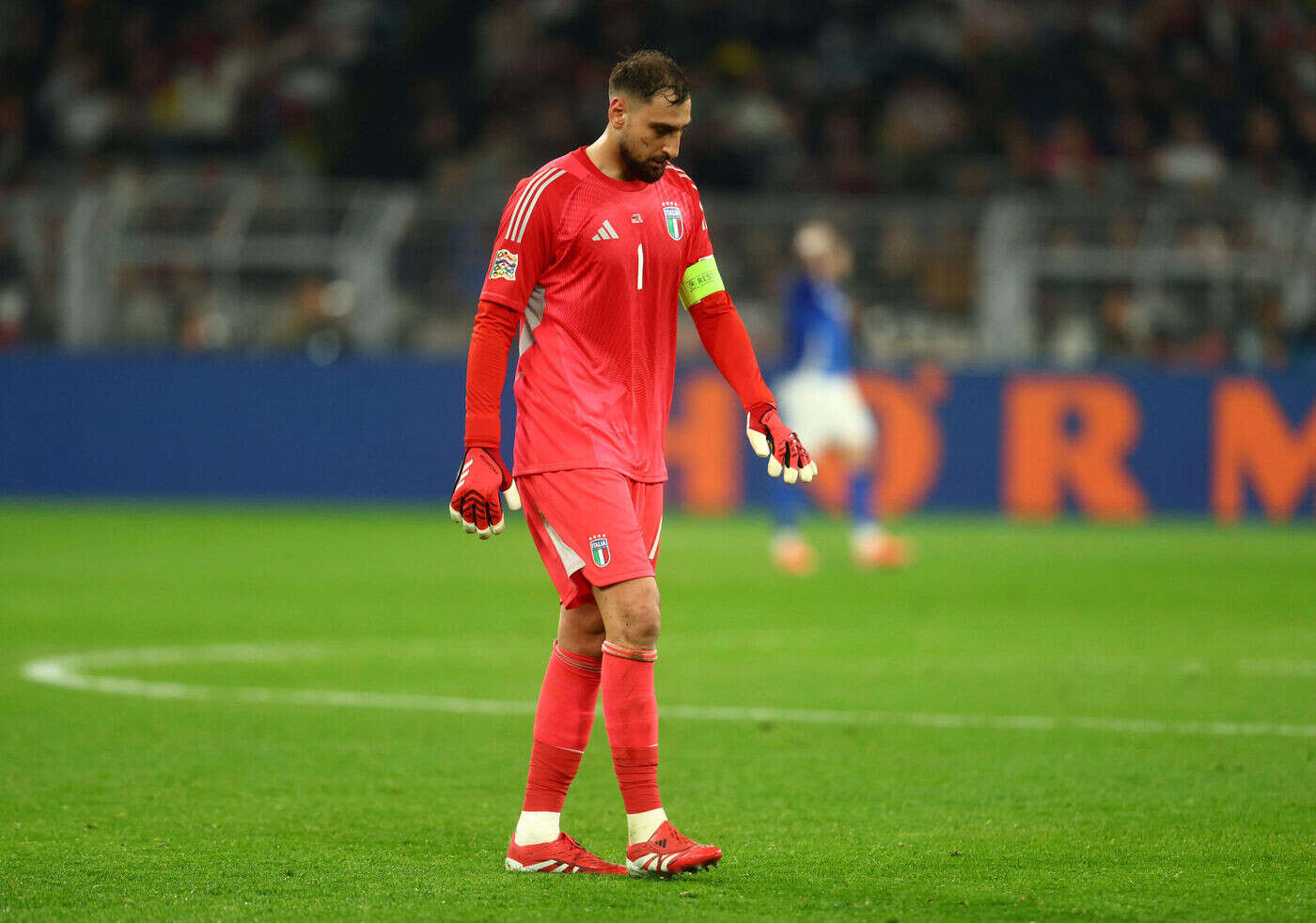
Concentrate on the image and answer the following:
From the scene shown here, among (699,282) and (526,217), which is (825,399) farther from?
(526,217)

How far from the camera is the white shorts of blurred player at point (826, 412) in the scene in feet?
44.5

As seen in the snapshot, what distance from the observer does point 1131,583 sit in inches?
485

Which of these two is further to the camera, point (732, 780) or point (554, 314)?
point (732, 780)

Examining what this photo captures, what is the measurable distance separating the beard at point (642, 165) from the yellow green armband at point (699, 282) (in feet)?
0.95

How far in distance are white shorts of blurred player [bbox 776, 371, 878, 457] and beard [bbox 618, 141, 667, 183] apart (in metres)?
8.83

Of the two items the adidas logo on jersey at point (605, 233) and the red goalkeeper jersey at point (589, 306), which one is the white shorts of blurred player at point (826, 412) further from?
the adidas logo on jersey at point (605, 233)

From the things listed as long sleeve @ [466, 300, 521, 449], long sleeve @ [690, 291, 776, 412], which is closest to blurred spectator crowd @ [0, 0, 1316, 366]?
long sleeve @ [690, 291, 776, 412]

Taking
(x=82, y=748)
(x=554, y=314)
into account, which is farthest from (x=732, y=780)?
(x=82, y=748)

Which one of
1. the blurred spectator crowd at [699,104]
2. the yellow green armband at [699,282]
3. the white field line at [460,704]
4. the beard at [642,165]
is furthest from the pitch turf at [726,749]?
the blurred spectator crowd at [699,104]

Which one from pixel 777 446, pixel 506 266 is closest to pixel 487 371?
pixel 506 266

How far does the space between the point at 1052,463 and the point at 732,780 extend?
1202 cm

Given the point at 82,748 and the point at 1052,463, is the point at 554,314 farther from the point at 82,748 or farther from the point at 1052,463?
the point at 1052,463

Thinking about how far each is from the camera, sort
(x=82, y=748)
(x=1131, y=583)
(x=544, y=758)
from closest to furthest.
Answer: (x=544, y=758), (x=82, y=748), (x=1131, y=583)

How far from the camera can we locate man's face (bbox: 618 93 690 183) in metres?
4.59
